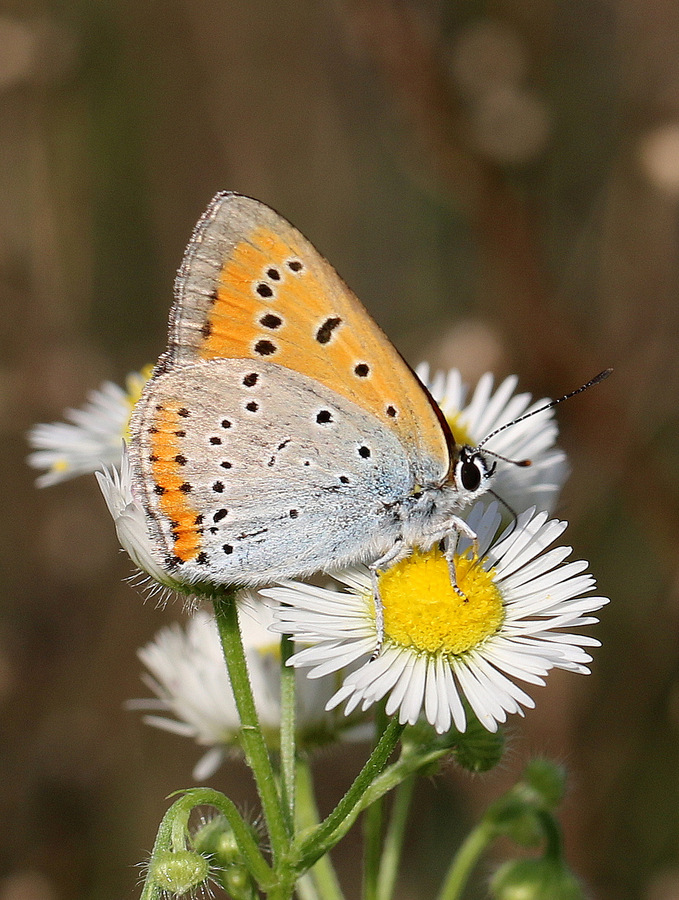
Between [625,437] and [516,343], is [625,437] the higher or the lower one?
the lower one

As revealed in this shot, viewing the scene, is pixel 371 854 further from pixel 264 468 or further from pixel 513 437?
pixel 513 437

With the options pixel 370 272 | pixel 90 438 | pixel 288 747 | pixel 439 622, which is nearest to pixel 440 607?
pixel 439 622

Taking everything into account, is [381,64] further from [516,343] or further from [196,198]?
[196,198]

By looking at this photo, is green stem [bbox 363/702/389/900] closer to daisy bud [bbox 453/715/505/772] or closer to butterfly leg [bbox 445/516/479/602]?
daisy bud [bbox 453/715/505/772]

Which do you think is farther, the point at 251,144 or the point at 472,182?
the point at 251,144

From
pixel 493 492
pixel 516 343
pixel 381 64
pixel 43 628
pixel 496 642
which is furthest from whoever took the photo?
pixel 43 628

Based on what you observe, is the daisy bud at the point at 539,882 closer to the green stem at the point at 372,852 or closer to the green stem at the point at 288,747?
the green stem at the point at 372,852

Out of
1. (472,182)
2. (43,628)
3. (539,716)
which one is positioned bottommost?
(539,716)

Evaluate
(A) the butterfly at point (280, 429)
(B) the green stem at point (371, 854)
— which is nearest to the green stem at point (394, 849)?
(B) the green stem at point (371, 854)

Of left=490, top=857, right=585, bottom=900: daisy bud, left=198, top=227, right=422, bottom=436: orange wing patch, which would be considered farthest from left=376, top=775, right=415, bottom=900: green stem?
left=198, top=227, right=422, bottom=436: orange wing patch

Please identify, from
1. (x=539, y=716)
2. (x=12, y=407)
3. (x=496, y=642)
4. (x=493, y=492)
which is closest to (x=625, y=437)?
(x=539, y=716)
